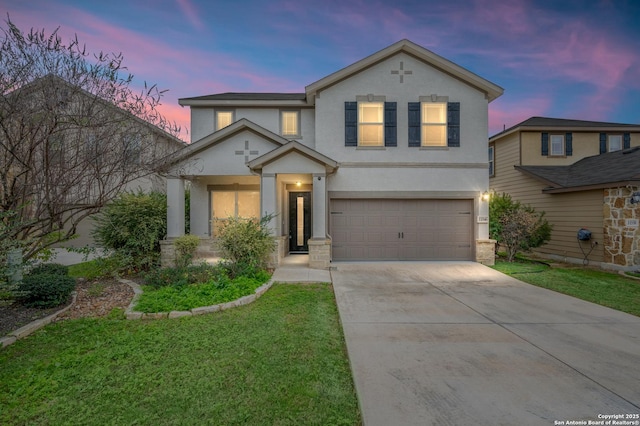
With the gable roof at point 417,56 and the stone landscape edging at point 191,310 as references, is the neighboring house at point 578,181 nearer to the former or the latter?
the gable roof at point 417,56

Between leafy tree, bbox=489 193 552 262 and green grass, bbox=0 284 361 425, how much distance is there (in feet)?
30.0

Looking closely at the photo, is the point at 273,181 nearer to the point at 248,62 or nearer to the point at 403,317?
the point at 403,317

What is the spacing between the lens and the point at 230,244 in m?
7.88

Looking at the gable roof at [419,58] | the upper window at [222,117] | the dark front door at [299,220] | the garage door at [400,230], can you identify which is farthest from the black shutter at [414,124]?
the upper window at [222,117]

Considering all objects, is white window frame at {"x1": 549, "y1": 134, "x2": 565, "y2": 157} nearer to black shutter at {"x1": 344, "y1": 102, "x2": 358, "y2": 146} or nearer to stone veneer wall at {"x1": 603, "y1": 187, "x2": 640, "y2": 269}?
stone veneer wall at {"x1": 603, "y1": 187, "x2": 640, "y2": 269}

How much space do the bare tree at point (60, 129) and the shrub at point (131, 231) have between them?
2364 millimetres

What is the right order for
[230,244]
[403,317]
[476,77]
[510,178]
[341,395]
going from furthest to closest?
[510,178] → [476,77] → [230,244] → [403,317] → [341,395]

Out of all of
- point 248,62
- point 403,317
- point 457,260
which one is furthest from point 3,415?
point 248,62

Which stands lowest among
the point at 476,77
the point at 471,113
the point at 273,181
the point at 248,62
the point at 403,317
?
the point at 403,317

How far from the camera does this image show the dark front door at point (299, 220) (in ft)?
38.3

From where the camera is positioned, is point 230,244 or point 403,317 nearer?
point 403,317

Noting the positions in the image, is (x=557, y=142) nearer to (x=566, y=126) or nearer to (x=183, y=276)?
(x=566, y=126)

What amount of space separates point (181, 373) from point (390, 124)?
10035 millimetres

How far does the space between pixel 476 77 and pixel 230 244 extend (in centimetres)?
1038
